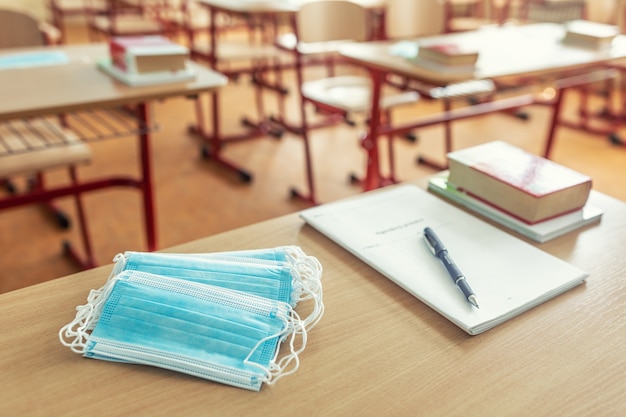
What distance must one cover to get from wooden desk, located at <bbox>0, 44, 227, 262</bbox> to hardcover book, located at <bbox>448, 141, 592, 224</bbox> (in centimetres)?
93

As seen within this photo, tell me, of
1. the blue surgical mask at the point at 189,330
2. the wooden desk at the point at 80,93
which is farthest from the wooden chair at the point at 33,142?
the blue surgical mask at the point at 189,330

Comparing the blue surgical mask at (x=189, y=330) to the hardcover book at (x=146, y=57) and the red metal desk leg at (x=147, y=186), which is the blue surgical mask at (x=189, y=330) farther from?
the red metal desk leg at (x=147, y=186)

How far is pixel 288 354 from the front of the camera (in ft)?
2.13

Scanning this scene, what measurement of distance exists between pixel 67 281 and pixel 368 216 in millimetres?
454

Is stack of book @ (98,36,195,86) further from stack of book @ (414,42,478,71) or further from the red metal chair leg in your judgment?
stack of book @ (414,42,478,71)

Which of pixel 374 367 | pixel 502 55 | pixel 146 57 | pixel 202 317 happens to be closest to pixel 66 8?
pixel 146 57

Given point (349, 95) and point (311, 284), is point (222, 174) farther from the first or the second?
point (311, 284)

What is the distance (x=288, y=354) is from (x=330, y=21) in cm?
209

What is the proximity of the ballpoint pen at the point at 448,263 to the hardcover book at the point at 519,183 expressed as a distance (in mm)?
165

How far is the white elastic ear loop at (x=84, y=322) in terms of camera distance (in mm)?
642

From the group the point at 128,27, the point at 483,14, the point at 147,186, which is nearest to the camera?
the point at 147,186

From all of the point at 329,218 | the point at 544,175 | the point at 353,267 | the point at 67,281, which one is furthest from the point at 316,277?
the point at 544,175

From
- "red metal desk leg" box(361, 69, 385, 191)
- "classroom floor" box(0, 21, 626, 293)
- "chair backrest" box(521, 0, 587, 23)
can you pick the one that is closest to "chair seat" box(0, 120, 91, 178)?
"classroom floor" box(0, 21, 626, 293)

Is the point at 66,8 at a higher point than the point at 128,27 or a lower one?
higher
